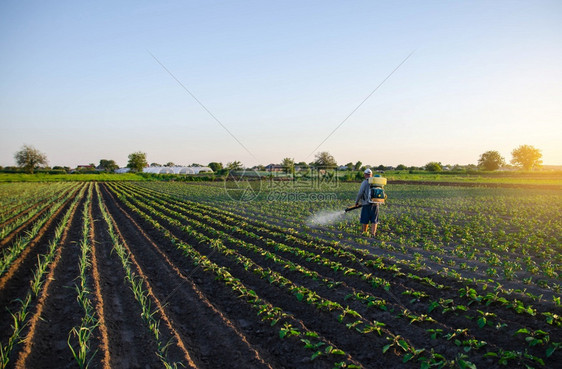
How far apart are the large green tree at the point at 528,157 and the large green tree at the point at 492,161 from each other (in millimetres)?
11159

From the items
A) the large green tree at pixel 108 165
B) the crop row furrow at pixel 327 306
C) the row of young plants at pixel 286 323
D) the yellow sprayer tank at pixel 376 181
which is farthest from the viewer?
the large green tree at pixel 108 165

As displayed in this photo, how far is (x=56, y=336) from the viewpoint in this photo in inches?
158

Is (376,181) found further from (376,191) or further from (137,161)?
(137,161)

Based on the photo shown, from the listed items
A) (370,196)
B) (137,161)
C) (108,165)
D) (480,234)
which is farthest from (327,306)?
(108,165)

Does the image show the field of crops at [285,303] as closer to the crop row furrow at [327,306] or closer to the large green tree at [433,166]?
the crop row furrow at [327,306]

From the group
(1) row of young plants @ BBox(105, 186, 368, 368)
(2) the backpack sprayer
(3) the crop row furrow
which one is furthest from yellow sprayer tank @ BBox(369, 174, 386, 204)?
(1) row of young plants @ BBox(105, 186, 368, 368)

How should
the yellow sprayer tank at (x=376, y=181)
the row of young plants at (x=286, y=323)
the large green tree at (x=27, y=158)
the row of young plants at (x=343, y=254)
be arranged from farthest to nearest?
1. the large green tree at (x=27, y=158)
2. the yellow sprayer tank at (x=376, y=181)
3. the row of young plants at (x=343, y=254)
4. the row of young plants at (x=286, y=323)

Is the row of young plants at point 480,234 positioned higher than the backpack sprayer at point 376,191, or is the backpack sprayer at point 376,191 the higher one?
the backpack sprayer at point 376,191

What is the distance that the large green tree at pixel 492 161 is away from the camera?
79.1 metres

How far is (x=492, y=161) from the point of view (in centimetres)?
7969

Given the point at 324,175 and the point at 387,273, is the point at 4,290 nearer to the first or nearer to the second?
the point at 387,273

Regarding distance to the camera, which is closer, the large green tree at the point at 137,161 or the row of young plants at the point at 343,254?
the row of young plants at the point at 343,254

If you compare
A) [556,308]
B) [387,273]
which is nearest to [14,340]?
[387,273]

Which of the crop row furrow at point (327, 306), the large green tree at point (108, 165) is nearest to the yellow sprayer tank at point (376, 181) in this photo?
the crop row furrow at point (327, 306)
